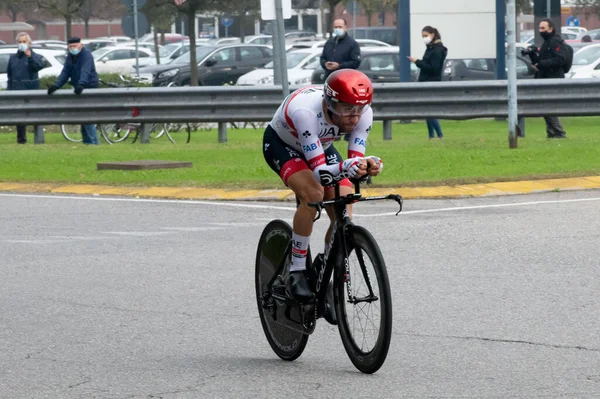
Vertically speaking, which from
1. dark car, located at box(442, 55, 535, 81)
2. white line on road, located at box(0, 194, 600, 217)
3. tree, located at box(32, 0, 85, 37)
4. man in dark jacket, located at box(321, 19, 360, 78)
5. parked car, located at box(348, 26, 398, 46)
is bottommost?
white line on road, located at box(0, 194, 600, 217)

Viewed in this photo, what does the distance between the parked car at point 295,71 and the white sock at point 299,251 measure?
26.1m

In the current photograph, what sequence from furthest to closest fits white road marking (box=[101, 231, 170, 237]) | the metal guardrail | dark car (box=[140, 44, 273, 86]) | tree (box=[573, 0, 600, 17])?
1. tree (box=[573, 0, 600, 17])
2. dark car (box=[140, 44, 273, 86])
3. the metal guardrail
4. white road marking (box=[101, 231, 170, 237])

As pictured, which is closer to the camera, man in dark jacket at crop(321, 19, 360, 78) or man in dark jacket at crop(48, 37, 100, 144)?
man in dark jacket at crop(321, 19, 360, 78)

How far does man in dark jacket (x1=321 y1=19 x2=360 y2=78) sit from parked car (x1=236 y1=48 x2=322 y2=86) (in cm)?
1202

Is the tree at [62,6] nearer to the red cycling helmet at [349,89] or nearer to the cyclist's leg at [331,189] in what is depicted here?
the cyclist's leg at [331,189]

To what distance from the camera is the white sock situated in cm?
686

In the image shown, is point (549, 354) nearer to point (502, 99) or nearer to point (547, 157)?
point (547, 157)

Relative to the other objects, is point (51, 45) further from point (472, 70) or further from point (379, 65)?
point (472, 70)

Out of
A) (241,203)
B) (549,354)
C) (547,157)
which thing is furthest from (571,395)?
(547,157)

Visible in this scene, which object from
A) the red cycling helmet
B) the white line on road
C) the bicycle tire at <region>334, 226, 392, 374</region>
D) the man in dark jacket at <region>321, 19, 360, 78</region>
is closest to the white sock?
the bicycle tire at <region>334, 226, 392, 374</region>

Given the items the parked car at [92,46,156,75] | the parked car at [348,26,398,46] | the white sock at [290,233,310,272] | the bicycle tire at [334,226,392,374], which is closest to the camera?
the bicycle tire at [334,226,392,374]

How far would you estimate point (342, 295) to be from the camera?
657 centimetres

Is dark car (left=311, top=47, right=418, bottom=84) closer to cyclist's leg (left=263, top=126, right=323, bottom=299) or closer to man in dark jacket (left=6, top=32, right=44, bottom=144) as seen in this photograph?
man in dark jacket (left=6, top=32, right=44, bottom=144)

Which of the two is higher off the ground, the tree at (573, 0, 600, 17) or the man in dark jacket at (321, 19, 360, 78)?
the tree at (573, 0, 600, 17)
